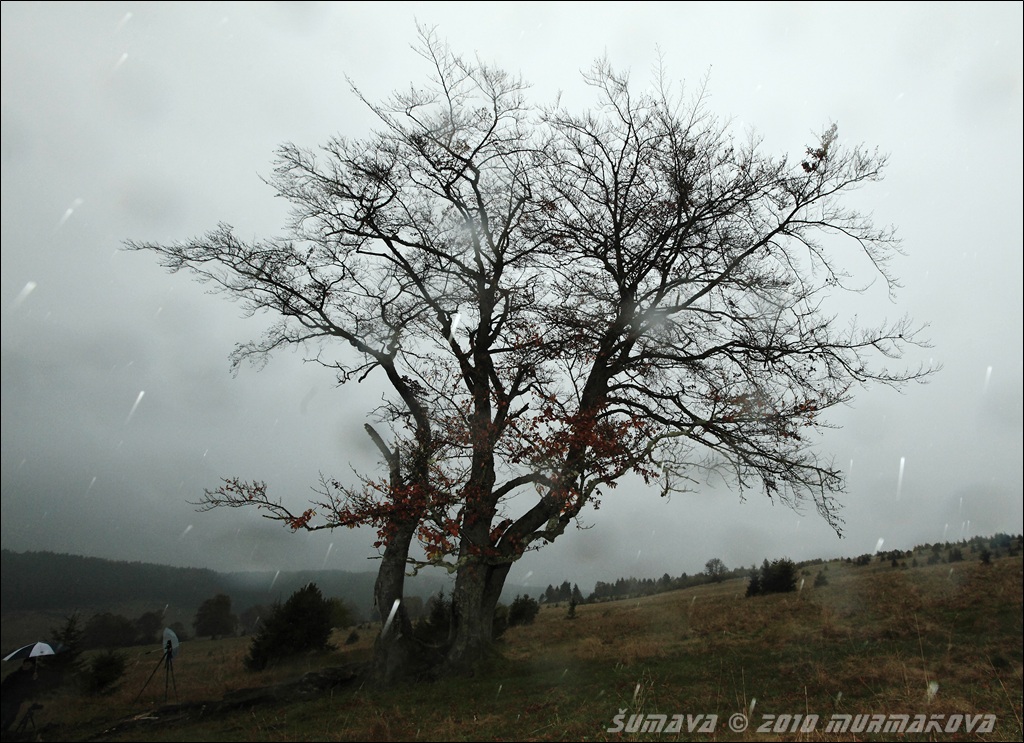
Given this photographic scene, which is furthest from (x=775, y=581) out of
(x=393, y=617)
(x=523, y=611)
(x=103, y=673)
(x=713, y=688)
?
(x=103, y=673)

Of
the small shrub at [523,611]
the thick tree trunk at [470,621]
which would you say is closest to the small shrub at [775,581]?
the small shrub at [523,611]

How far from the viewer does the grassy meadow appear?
7.07 metres

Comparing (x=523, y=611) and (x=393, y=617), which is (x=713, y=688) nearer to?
(x=393, y=617)

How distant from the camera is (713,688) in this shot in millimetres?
8531

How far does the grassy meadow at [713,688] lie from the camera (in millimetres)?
7070

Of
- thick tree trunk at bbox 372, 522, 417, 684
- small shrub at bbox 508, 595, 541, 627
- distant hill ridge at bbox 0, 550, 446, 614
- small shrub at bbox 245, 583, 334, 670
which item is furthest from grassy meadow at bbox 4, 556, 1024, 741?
distant hill ridge at bbox 0, 550, 446, 614

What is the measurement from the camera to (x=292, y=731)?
841 centimetres

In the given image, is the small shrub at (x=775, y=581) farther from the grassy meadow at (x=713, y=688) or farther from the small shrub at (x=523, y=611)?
the small shrub at (x=523, y=611)

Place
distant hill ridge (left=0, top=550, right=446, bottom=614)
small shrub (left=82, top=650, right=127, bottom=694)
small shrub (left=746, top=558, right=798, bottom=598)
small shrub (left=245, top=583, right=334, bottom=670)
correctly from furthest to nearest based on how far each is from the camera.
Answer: distant hill ridge (left=0, top=550, right=446, bottom=614), small shrub (left=245, top=583, right=334, bottom=670), small shrub (left=746, top=558, right=798, bottom=598), small shrub (left=82, top=650, right=127, bottom=694)

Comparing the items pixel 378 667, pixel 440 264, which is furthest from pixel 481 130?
pixel 378 667

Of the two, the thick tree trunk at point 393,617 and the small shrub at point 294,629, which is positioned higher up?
the thick tree trunk at point 393,617

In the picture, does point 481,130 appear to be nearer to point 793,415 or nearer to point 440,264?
point 440,264

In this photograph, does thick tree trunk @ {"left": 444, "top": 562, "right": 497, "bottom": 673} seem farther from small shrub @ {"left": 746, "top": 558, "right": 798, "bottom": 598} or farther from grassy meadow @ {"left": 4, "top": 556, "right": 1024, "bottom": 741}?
small shrub @ {"left": 746, "top": 558, "right": 798, "bottom": 598}

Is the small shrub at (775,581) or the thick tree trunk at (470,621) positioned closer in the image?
the thick tree trunk at (470,621)
